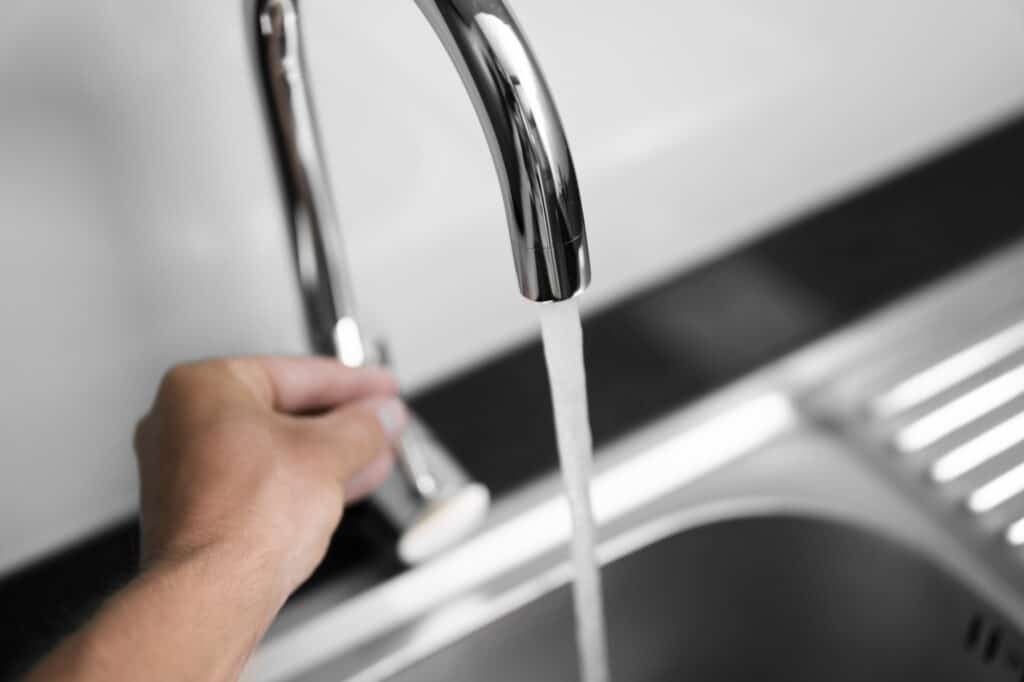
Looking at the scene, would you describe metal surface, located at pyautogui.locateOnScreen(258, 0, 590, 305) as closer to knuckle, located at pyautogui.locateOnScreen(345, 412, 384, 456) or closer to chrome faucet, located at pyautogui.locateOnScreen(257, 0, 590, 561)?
chrome faucet, located at pyautogui.locateOnScreen(257, 0, 590, 561)

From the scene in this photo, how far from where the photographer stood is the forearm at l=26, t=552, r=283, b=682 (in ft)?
1.30

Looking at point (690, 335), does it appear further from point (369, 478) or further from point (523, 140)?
point (523, 140)

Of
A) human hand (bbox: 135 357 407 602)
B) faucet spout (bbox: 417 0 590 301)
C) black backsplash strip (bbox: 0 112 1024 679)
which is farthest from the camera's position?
black backsplash strip (bbox: 0 112 1024 679)

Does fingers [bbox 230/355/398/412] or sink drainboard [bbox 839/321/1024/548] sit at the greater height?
fingers [bbox 230/355/398/412]

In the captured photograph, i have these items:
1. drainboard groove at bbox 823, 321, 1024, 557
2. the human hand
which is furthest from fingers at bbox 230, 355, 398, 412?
drainboard groove at bbox 823, 321, 1024, 557

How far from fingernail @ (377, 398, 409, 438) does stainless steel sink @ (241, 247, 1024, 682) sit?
2.8 inches

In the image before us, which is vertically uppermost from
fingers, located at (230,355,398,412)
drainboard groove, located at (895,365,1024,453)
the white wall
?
the white wall

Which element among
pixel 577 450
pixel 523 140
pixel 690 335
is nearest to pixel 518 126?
pixel 523 140

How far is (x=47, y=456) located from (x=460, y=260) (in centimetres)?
23

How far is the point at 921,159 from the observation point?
753mm

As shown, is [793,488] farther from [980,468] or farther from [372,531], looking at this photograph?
[372,531]

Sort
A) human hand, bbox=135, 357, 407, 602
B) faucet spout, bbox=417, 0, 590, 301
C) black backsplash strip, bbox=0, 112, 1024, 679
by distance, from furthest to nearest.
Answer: black backsplash strip, bbox=0, 112, 1024, 679 → human hand, bbox=135, 357, 407, 602 → faucet spout, bbox=417, 0, 590, 301

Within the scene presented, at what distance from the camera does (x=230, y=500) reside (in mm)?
463

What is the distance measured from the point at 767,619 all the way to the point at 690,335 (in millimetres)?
167
